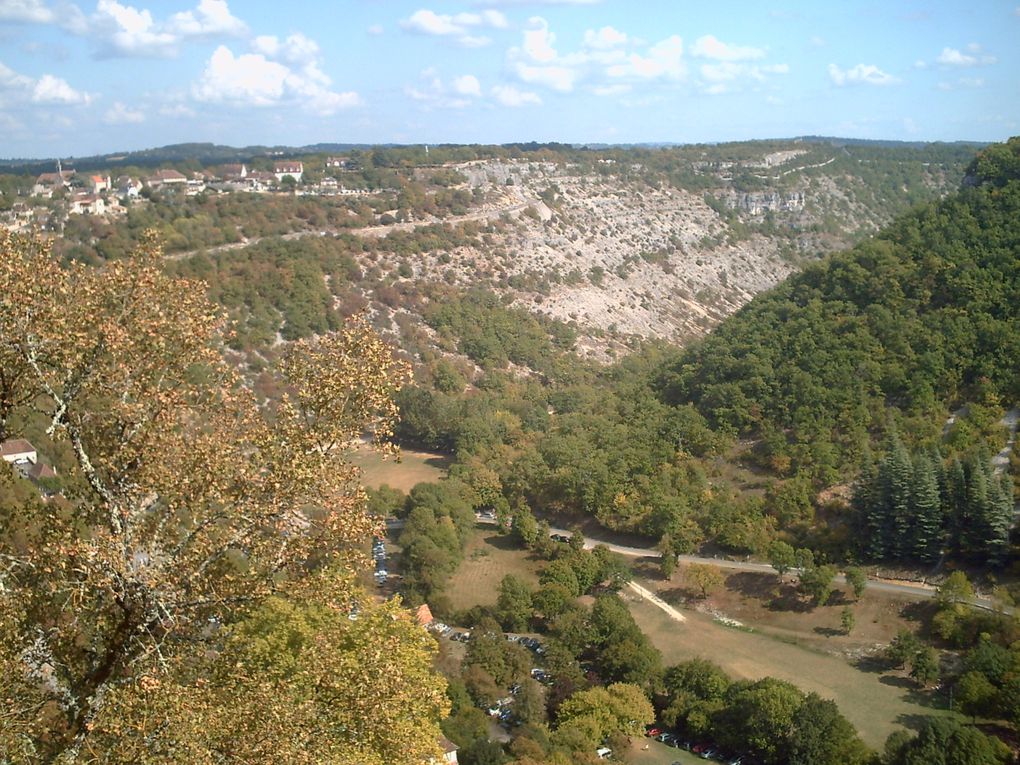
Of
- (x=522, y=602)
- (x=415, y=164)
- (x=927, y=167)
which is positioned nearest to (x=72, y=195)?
(x=415, y=164)

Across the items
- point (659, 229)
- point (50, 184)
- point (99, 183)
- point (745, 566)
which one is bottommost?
point (745, 566)

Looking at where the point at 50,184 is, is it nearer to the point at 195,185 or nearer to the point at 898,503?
the point at 195,185

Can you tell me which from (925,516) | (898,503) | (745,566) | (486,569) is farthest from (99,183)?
(925,516)

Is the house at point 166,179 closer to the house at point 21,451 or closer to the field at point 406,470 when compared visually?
the field at point 406,470

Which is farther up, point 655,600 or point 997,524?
point 997,524

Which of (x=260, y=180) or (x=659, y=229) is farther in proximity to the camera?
(x=659, y=229)

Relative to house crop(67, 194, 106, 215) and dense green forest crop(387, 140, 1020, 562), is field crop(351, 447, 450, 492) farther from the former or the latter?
house crop(67, 194, 106, 215)

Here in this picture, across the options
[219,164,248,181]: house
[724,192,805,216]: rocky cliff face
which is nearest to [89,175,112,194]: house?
[219,164,248,181]: house
